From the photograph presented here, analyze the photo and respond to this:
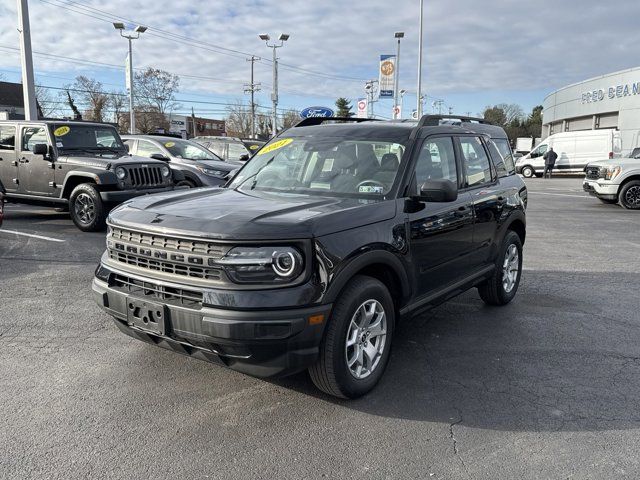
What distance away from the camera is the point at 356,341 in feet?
11.5

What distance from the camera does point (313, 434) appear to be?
3164mm

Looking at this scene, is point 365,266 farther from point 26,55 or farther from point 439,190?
point 26,55

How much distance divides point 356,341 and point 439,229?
1.31 m

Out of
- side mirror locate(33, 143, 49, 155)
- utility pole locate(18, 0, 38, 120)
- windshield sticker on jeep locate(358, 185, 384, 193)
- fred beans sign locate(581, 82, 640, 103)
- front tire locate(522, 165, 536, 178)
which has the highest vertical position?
fred beans sign locate(581, 82, 640, 103)

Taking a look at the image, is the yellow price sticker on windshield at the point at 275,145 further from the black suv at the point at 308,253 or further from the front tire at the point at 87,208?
the front tire at the point at 87,208

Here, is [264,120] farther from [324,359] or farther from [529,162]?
[324,359]

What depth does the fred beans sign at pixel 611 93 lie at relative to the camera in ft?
128

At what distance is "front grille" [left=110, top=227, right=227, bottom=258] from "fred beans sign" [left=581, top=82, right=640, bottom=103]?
143 feet

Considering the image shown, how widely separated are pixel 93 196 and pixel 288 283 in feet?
23.8

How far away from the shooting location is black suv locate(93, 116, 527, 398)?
3076mm

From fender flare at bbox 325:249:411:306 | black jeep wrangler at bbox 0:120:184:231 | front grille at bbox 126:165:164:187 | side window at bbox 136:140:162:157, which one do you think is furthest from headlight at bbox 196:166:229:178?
fender flare at bbox 325:249:411:306

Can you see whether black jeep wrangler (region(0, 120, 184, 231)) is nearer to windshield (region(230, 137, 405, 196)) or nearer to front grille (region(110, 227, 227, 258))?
windshield (region(230, 137, 405, 196))

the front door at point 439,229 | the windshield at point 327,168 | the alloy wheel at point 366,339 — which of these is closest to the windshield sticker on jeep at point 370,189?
the windshield at point 327,168

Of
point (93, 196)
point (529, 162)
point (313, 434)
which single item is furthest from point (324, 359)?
point (529, 162)
